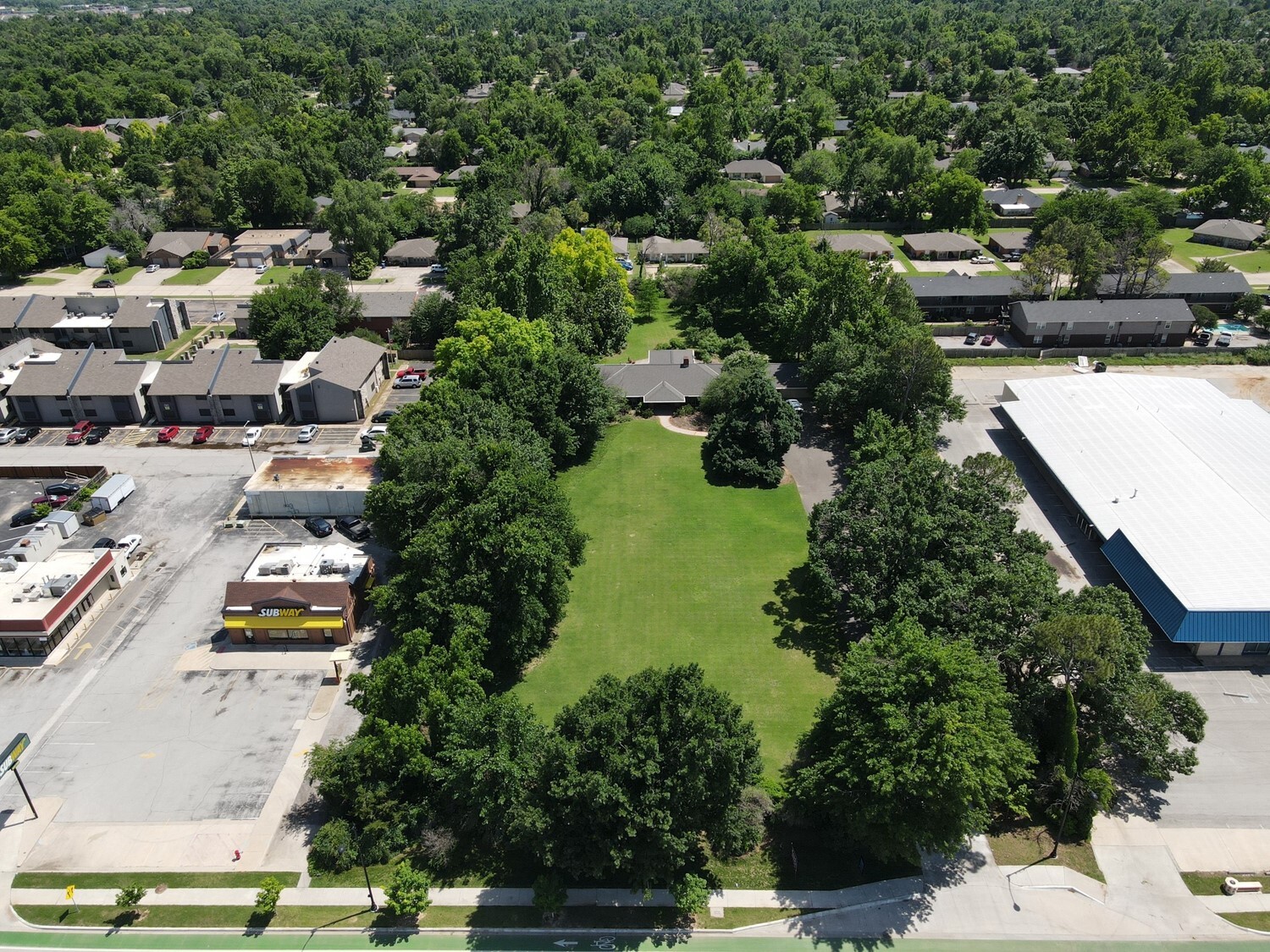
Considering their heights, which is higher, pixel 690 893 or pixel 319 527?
pixel 690 893

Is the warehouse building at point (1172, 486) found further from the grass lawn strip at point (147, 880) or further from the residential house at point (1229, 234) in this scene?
the residential house at point (1229, 234)

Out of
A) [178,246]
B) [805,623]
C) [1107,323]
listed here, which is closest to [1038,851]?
[805,623]

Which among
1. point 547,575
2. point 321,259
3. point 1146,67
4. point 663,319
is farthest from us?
point 1146,67

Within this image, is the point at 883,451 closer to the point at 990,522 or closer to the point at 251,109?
the point at 990,522

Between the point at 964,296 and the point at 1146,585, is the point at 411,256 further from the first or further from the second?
the point at 1146,585

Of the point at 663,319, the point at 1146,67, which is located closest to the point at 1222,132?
the point at 1146,67

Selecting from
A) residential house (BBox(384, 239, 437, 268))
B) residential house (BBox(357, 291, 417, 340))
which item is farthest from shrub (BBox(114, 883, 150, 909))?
residential house (BBox(384, 239, 437, 268))
